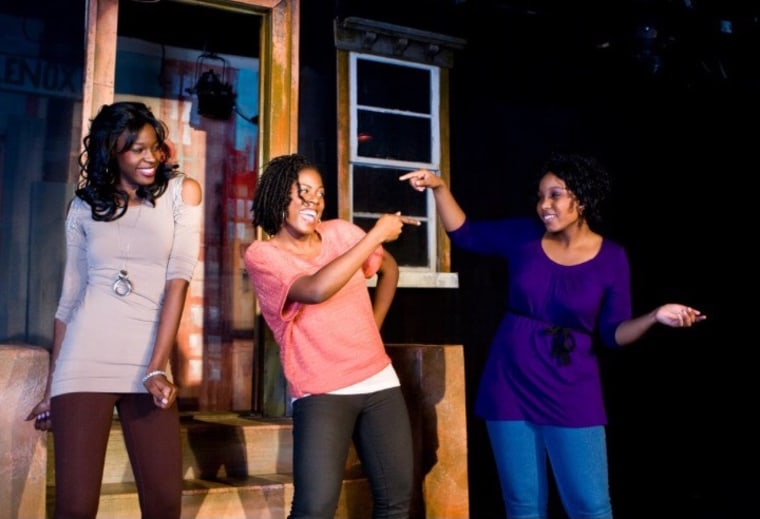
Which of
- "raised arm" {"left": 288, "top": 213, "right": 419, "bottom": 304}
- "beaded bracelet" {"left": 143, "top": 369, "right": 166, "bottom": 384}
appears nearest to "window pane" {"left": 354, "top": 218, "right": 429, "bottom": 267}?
"raised arm" {"left": 288, "top": 213, "right": 419, "bottom": 304}

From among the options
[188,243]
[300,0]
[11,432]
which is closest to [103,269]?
[188,243]

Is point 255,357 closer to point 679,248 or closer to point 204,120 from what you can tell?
point 204,120

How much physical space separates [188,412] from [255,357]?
2.58 feet

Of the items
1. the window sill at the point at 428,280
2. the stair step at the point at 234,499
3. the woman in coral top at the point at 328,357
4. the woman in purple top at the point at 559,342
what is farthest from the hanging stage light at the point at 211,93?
the woman in coral top at the point at 328,357

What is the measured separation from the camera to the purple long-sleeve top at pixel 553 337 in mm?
2947

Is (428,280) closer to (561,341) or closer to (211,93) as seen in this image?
(211,93)

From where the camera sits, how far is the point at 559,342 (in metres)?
3.01

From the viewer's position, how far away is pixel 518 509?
297 cm

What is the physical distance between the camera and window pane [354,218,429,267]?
5.33 meters

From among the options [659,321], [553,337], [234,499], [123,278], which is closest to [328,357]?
[123,278]

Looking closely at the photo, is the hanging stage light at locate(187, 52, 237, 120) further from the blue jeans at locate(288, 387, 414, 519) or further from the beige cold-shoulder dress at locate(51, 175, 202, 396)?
the blue jeans at locate(288, 387, 414, 519)

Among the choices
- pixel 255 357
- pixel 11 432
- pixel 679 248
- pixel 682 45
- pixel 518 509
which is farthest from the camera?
pixel 679 248

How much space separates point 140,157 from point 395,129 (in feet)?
9.46

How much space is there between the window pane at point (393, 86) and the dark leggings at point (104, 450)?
314 centimetres
